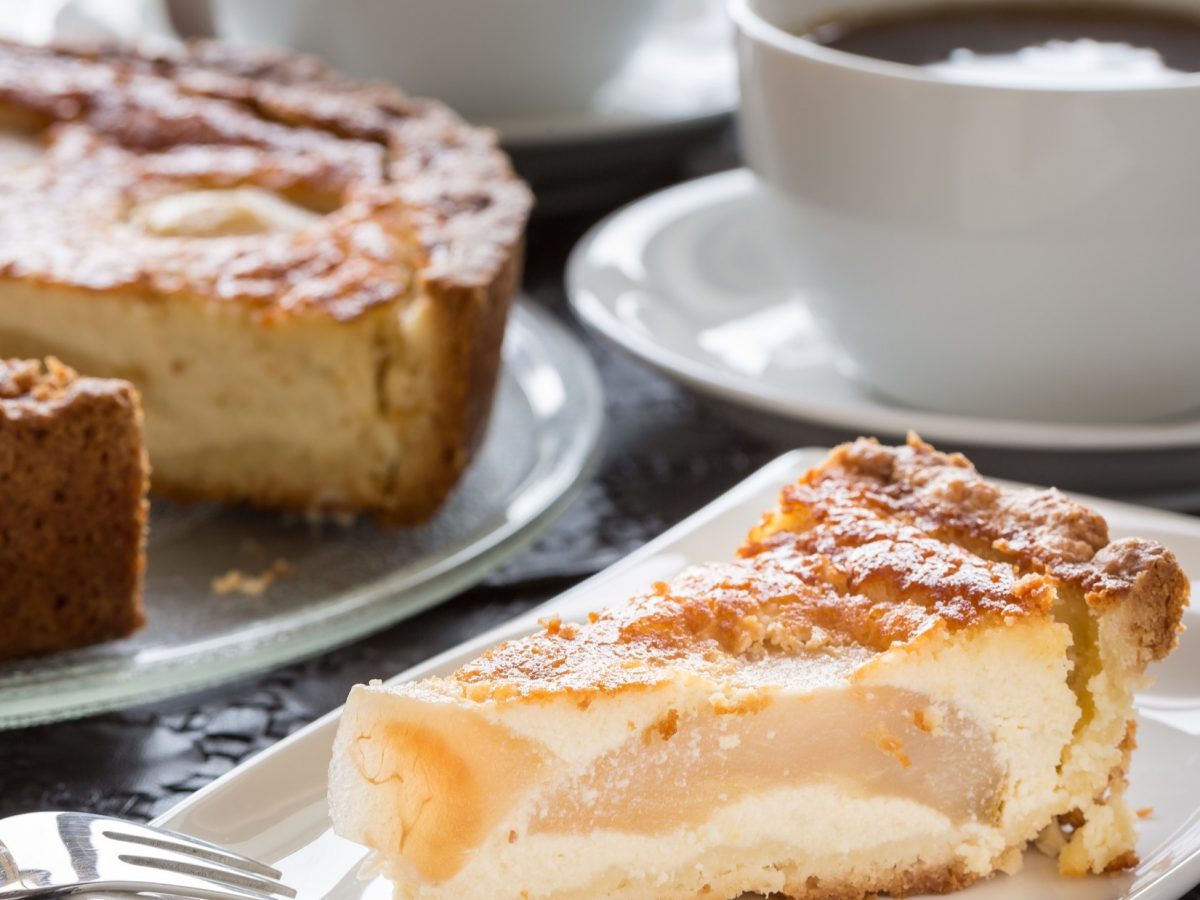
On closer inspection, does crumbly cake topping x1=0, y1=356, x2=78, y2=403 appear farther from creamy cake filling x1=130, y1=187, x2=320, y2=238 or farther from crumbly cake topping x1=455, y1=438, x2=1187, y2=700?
crumbly cake topping x1=455, y1=438, x2=1187, y2=700

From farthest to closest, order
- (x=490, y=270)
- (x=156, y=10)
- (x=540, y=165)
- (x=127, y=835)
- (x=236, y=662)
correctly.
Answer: (x=156, y=10) < (x=540, y=165) < (x=490, y=270) < (x=236, y=662) < (x=127, y=835)

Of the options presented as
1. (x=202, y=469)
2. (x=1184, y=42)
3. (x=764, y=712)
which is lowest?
(x=202, y=469)

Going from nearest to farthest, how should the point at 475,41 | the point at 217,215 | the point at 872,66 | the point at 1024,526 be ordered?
the point at 1024,526 < the point at 872,66 < the point at 217,215 < the point at 475,41

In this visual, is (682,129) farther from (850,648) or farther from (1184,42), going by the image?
(850,648)

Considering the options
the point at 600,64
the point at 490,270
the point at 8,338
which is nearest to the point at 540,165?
the point at 600,64

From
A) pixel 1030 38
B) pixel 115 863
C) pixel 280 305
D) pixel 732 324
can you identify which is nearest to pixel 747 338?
pixel 732 324

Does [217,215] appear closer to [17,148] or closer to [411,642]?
[17,148]
